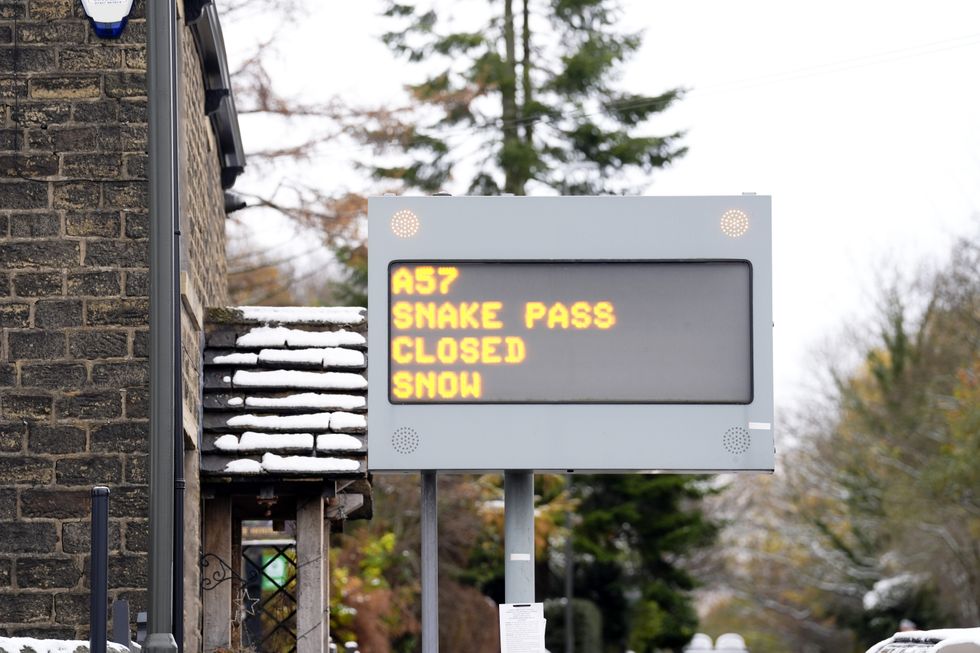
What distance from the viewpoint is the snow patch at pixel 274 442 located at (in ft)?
38.0

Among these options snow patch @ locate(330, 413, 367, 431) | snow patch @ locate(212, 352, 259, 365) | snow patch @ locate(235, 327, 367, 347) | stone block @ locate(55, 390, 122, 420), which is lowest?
snow patch @ locate(330, 413, 367, 431)

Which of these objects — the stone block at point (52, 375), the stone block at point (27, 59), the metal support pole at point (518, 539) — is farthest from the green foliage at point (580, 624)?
the metal support pole at point (518, 539)

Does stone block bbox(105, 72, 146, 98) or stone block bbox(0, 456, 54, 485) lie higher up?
stone block bbox(105, 72, 146, 98)

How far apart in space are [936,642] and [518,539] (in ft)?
7.75

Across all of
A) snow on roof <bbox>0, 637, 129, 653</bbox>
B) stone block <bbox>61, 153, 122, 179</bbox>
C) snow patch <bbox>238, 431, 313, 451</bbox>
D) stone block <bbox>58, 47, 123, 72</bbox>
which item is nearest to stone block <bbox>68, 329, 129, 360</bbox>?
stone block <bbox>61, 153, 122, 179</bbox>

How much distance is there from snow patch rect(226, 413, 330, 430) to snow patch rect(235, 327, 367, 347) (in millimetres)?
654

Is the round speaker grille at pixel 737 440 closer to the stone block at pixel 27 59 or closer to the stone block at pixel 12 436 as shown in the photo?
the stone block at pixel 12 436

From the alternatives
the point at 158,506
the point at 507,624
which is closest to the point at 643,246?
the point at 507,624

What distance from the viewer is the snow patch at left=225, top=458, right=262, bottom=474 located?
11.5m

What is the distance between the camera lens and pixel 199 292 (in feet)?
40.4

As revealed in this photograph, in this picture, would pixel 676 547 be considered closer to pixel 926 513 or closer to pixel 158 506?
pixel 926 513

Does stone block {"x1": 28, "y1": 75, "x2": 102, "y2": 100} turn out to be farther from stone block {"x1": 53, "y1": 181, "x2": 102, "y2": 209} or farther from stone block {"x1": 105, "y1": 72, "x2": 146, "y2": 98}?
stone block {"x1": 53, "y1": 181, "x2": 102, "y2": 209}

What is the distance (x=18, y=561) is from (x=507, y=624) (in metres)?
3.21

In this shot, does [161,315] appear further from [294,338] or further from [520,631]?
[294,338]
